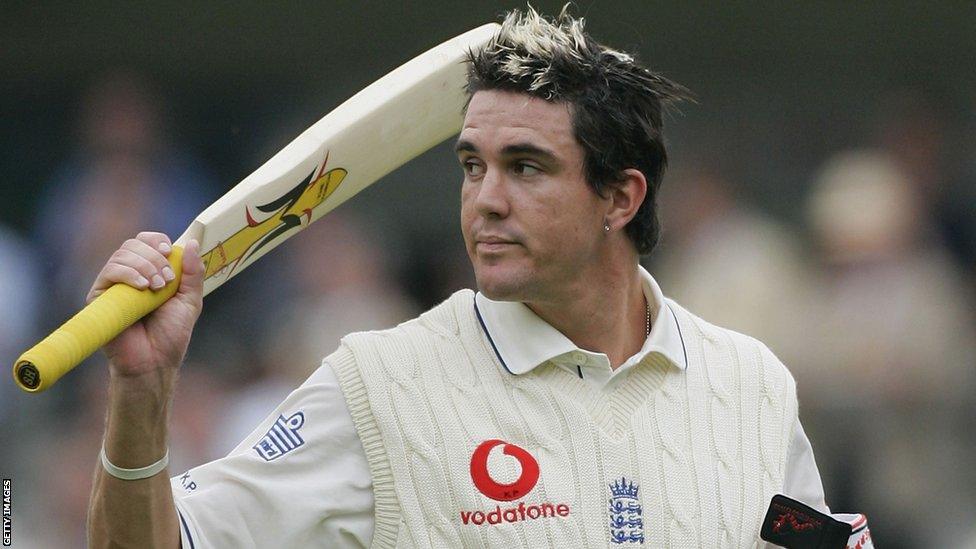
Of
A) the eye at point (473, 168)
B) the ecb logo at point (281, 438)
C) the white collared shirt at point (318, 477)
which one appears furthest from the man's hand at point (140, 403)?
the eye at point (473, 168)

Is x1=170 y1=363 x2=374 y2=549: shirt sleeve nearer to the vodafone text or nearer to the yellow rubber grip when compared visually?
the vodafone text

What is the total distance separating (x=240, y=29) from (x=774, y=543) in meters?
4.98

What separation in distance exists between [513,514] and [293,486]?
45 cm

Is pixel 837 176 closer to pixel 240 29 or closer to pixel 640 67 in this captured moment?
pixel 240 29

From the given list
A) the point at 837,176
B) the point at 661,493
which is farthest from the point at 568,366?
the point at 837,176

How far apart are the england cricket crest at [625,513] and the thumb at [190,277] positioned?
0.94 metres

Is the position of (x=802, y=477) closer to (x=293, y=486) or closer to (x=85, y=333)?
(x=293, y=486)

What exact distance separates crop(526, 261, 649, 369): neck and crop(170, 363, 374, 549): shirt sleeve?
52 centimetres

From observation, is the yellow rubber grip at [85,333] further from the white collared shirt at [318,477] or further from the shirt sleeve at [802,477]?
the shirt sleeve at [802,477]

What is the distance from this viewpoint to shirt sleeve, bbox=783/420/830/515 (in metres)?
3.45

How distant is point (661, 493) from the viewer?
10.5 ft

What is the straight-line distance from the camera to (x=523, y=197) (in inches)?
125

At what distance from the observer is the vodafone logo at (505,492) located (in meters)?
3.09

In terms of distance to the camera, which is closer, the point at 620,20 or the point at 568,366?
the point at 568,366
